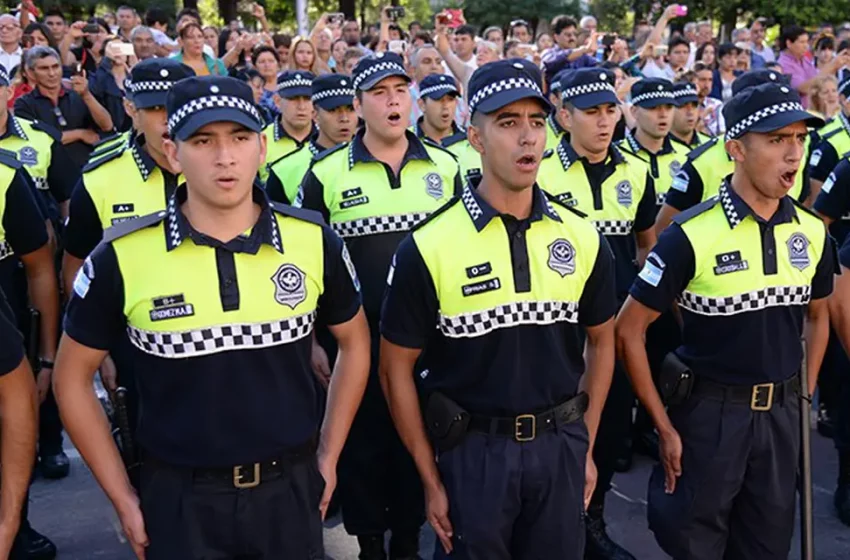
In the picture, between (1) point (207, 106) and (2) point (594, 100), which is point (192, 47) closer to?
(2) point (594, 100)

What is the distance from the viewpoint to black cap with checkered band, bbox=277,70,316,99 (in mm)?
7324

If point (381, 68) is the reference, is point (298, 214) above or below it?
below

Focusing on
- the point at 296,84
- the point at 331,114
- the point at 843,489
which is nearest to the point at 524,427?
the point at 843,489

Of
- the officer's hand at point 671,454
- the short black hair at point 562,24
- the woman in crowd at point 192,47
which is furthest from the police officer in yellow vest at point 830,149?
the short black hair at point 562,24

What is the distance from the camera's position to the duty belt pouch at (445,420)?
3.45 metres

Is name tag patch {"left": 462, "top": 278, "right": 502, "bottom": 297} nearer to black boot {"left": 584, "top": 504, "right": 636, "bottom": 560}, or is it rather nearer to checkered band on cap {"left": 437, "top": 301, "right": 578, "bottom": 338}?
checkered band on cap {"left": 437, "top": 301, "right": 578, "bottom": 338}

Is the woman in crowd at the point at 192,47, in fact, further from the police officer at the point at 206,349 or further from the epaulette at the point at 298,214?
the police officer at the point at 206,349

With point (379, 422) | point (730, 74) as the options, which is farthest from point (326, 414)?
point (730, 74)

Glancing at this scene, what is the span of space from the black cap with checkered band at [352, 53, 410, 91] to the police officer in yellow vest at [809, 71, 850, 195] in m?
3.19

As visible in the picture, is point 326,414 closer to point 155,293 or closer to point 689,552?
point 155,293

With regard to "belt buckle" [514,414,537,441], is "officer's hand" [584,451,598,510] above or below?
below

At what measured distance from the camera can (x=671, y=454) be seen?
13.1 ft

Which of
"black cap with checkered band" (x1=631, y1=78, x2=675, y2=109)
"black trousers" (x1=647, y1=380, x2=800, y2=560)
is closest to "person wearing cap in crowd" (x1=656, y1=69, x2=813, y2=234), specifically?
"black cap with checkered band" (x1=631, y1=78, x2=675, y2=109)

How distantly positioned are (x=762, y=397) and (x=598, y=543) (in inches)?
57.7
